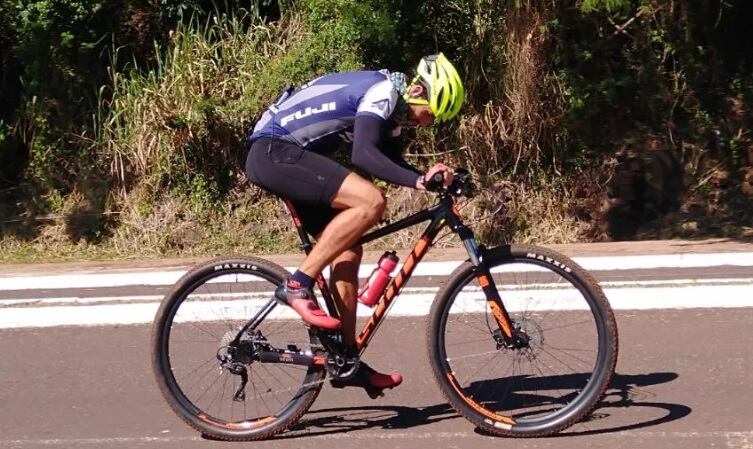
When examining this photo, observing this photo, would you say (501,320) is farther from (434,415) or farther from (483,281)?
(434,415)

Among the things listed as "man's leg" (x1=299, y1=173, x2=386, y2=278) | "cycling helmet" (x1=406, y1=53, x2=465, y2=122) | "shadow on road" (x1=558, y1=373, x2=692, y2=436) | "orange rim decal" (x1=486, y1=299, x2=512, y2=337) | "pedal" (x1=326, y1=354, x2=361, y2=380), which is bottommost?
"shadow on road" (x1=558, y1=373, x2=692, y2=436)

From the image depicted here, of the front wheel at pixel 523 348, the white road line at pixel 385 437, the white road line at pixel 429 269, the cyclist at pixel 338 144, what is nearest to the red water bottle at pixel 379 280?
the cyclist at pixel 338 144

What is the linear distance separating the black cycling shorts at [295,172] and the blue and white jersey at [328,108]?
0.06 meters

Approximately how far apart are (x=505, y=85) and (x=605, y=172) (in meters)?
1.50

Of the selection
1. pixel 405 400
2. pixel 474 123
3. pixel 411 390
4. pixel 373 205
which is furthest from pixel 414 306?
pixel 474 123

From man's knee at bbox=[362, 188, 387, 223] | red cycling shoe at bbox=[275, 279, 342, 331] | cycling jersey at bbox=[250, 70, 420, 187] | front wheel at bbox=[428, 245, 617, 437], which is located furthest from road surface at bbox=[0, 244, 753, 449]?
cycling jersey at bbox=[250, 70, 420, 187]

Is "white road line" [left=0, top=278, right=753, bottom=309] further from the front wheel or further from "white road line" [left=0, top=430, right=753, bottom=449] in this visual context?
"white road line" [left=0, top=430, right=753, bottom=449]

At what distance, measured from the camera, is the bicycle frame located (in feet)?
17.1

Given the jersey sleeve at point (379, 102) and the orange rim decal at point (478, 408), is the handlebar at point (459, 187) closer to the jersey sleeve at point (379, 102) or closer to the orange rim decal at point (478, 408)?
the jersey sleeve at point (379, 102)

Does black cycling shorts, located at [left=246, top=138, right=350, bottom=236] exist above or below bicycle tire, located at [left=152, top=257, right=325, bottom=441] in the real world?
above

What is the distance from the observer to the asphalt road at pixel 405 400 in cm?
539

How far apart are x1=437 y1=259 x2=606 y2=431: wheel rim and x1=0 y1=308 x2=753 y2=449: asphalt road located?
0.58 feet

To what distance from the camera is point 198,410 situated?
5523mm

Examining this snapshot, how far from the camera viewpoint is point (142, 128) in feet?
44.3
